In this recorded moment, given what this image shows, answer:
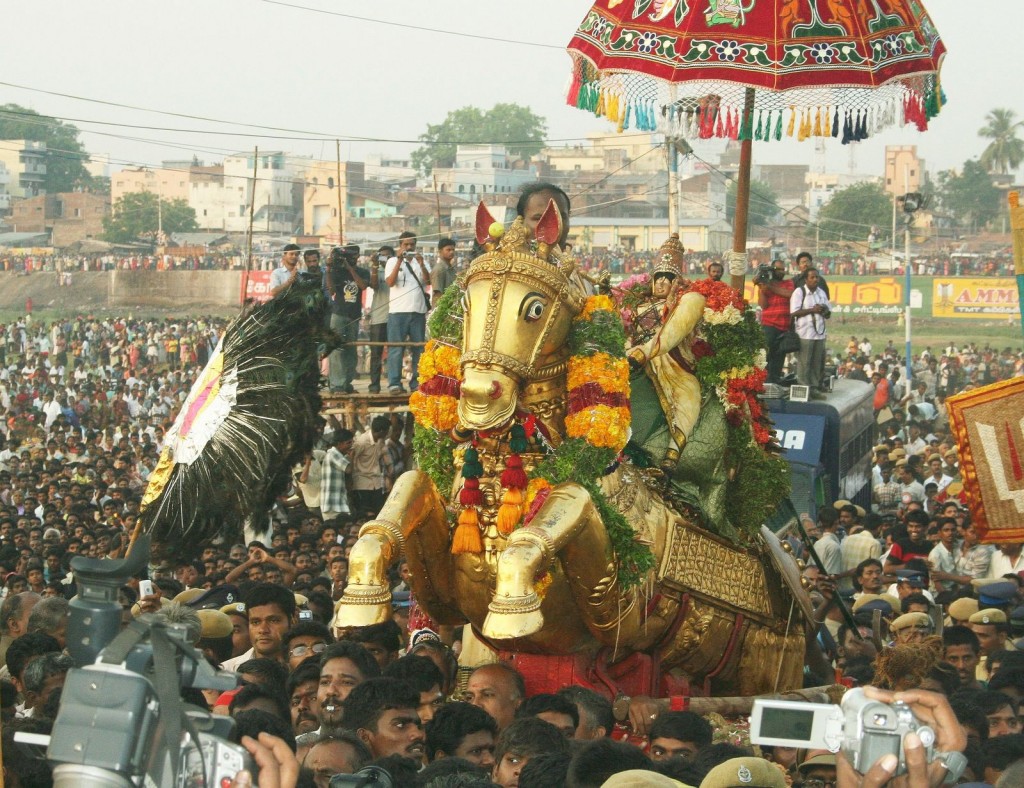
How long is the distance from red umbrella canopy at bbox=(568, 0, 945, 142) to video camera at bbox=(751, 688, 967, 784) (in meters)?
5.86

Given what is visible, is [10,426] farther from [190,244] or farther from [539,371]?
[190,244]

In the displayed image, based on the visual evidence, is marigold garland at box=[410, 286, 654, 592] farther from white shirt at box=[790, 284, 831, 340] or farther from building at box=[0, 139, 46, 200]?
building at box=[0, 139, 46, 200]

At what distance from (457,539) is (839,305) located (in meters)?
41.4

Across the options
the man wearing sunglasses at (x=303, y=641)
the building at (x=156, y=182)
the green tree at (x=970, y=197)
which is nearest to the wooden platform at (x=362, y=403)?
the man wearing sunglasses at (x=303, y=641)

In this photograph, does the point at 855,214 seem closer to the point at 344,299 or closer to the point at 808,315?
the point at 808,315

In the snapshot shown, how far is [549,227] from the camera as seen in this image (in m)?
6.80

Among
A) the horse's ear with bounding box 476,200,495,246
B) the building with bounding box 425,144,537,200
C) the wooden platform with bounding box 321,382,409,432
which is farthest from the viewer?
the building with bounding box 425,144,537,200

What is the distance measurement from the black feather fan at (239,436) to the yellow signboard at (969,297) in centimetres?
3860

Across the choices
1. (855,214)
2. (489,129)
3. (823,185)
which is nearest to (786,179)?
(823,185)

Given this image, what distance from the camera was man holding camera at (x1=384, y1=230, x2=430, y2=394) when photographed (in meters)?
14.7

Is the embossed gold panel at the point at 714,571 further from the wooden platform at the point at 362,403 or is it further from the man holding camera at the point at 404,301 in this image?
the man holding camera at the point at 404,301

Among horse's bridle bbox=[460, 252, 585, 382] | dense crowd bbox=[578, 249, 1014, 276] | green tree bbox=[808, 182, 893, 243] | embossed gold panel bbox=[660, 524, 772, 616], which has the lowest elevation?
embossed gold panel bbox=[660, 524, 772, 616]

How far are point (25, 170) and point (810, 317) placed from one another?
62.2 metres

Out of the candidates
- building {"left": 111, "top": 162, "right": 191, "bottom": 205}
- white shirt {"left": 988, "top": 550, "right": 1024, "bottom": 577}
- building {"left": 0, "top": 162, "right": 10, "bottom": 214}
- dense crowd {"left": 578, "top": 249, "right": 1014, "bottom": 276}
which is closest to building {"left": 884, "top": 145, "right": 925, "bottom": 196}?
dense crowd {"left": 578, "top": 249, "right": 1014, "bottom": 276}
